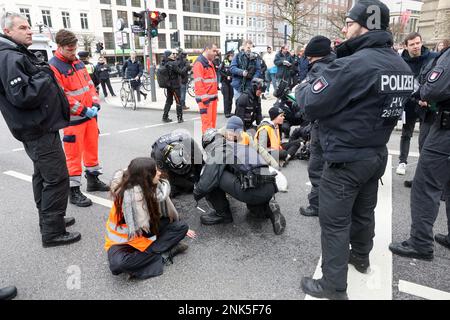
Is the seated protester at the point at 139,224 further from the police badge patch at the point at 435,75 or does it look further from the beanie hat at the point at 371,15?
the police badge patch at the point at 435,75

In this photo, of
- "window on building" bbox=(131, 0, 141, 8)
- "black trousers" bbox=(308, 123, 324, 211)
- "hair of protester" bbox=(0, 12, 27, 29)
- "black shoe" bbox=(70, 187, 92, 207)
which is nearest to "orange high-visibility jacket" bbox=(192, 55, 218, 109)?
"black shoe" bbox=(70, 187, 92, 207)

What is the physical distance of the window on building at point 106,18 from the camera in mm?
48062

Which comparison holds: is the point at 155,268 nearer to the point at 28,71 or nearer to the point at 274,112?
the point at 28,71

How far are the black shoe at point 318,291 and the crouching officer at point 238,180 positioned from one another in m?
0.87

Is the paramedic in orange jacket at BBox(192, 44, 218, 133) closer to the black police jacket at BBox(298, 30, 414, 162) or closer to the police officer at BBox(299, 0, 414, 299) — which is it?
the police officer at BBox(299, 0, 414, 299)

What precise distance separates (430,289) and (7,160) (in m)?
6.79

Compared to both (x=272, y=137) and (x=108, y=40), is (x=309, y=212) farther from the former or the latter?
(x=108, y=40)

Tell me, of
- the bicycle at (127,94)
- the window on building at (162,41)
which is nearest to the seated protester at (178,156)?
the bicycle at (127,94)

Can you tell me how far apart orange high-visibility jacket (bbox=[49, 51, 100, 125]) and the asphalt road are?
1.17m

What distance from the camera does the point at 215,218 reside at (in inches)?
143

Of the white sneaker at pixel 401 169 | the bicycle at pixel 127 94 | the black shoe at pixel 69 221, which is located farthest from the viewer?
the bicycle at pixel 127 94

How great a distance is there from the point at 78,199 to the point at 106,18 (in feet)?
168

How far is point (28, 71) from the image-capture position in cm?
286

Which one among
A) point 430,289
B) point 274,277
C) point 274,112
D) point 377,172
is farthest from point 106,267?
point 274,112
